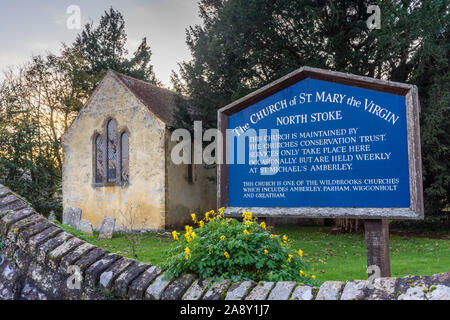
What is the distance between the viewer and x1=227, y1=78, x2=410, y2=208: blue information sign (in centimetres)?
518

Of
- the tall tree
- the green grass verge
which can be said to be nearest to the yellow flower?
the green grass verge

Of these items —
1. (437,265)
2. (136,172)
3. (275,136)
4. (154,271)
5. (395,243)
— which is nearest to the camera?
(154,271)

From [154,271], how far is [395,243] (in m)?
12.4

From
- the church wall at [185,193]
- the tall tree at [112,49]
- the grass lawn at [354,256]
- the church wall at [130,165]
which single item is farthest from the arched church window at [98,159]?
the tall tree at [112,49]

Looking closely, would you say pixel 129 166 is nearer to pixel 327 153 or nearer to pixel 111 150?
pixel 111 150

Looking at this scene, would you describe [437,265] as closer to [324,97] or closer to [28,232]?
[324,97]

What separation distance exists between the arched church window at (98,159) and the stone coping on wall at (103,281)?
1861 centimetres

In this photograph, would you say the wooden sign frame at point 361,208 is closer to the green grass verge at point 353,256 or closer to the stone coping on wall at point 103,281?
the green grass verge at point 353,256

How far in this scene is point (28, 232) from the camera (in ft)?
12.0

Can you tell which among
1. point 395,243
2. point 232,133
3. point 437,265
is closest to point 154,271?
point 232,133

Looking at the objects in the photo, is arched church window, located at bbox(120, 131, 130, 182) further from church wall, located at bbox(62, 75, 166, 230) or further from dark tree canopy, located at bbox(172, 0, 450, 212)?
dark tree canopy, located at bbox(172, 0, 450, 212)

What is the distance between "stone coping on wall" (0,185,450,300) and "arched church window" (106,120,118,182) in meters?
17.9

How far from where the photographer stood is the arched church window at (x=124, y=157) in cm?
2102

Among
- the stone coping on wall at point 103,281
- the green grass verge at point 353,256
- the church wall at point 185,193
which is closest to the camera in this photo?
the stone coping on wall at point 103,281
